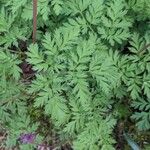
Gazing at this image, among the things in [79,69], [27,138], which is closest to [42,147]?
[27,138]

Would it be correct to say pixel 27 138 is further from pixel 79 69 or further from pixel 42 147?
pixel 79 69

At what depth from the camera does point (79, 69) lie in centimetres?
267

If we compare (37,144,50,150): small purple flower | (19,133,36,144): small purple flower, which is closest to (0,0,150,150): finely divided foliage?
(19,133,36,144): small purple flower

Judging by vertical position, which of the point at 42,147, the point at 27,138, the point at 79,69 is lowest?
the point at 42,147

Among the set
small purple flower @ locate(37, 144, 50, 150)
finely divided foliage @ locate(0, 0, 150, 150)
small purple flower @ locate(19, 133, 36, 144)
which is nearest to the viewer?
finely divided foliage @ locate(0, 0, 150, 150)

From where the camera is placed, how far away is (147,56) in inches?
113

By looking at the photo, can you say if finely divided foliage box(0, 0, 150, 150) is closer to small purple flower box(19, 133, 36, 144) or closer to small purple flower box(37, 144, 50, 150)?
small purple flower box(19, 133, 36, 144)

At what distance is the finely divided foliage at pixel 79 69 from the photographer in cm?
270

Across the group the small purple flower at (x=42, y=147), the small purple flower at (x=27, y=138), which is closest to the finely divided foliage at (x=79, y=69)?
the small purple flower at (x=27, y=138)

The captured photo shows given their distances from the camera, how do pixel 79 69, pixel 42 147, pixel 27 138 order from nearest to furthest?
pixel 79 69 → pixel 27 138 → pixel 42 147

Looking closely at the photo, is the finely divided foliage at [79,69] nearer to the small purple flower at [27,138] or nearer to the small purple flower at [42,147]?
the small purple flower at [27,138]

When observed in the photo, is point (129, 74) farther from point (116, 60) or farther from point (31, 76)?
point (31, 76)

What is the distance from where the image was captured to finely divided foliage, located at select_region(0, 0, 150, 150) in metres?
2.70

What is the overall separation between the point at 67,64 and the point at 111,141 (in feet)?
2.75
